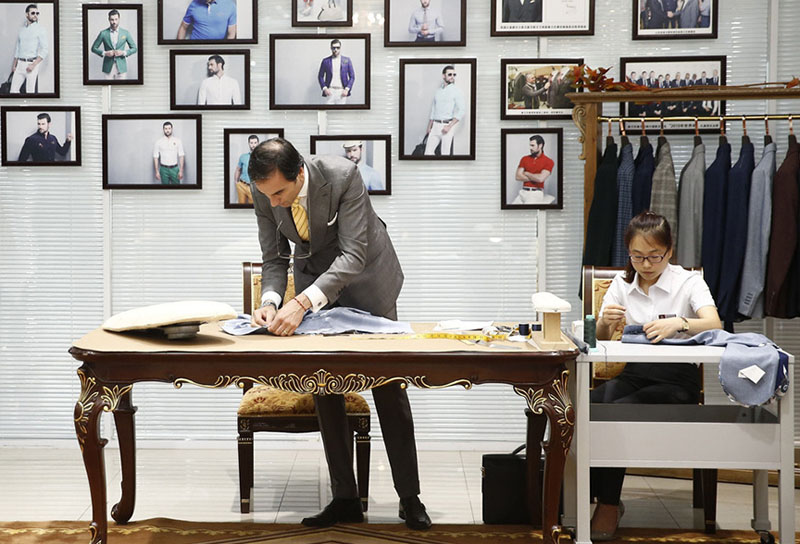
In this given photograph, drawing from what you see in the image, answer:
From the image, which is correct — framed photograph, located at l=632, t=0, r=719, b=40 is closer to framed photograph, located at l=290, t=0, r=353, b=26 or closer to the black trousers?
framed photograph, located at l=290, t=0, r=353, b=26

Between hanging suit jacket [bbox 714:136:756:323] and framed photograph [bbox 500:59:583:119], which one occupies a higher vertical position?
framed photograph [bbox 500:59:583:119]

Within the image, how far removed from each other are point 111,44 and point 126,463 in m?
2.29

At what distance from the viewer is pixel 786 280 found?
13.1 feet

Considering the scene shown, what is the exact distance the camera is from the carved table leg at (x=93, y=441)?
2643 mm

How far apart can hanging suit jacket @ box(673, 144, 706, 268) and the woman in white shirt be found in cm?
82

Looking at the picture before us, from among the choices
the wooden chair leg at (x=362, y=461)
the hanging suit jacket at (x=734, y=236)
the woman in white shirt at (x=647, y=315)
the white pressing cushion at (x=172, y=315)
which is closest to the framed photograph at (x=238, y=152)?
the wooden chair leg at (x=362, y=461)

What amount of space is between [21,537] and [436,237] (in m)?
2.40

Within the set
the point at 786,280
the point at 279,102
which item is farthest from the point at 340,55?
the point at 786,280

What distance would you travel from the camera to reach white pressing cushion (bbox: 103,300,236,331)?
2.69 meters

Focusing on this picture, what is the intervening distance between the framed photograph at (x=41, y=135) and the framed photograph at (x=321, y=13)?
4.07ft

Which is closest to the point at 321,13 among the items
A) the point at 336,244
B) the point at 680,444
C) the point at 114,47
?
the point at 114,47

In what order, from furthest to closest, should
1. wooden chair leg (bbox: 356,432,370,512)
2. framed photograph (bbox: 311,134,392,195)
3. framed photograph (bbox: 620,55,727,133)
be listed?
framed photograph (bbox: 311,134,392,195), framed photograph (bbox: 620,55,727,133), wooden chair leg (bbox: 356,432,370,512)

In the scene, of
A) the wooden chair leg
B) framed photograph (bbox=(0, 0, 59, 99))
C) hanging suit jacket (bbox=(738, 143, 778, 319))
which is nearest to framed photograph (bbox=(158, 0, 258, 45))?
framed photograph (bbox=(0, 0, 59, 99))

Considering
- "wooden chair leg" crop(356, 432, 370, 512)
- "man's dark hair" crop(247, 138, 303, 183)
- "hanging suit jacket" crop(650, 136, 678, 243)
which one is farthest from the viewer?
"hanging suit jacket" crop(650, 136, 678, 243)
